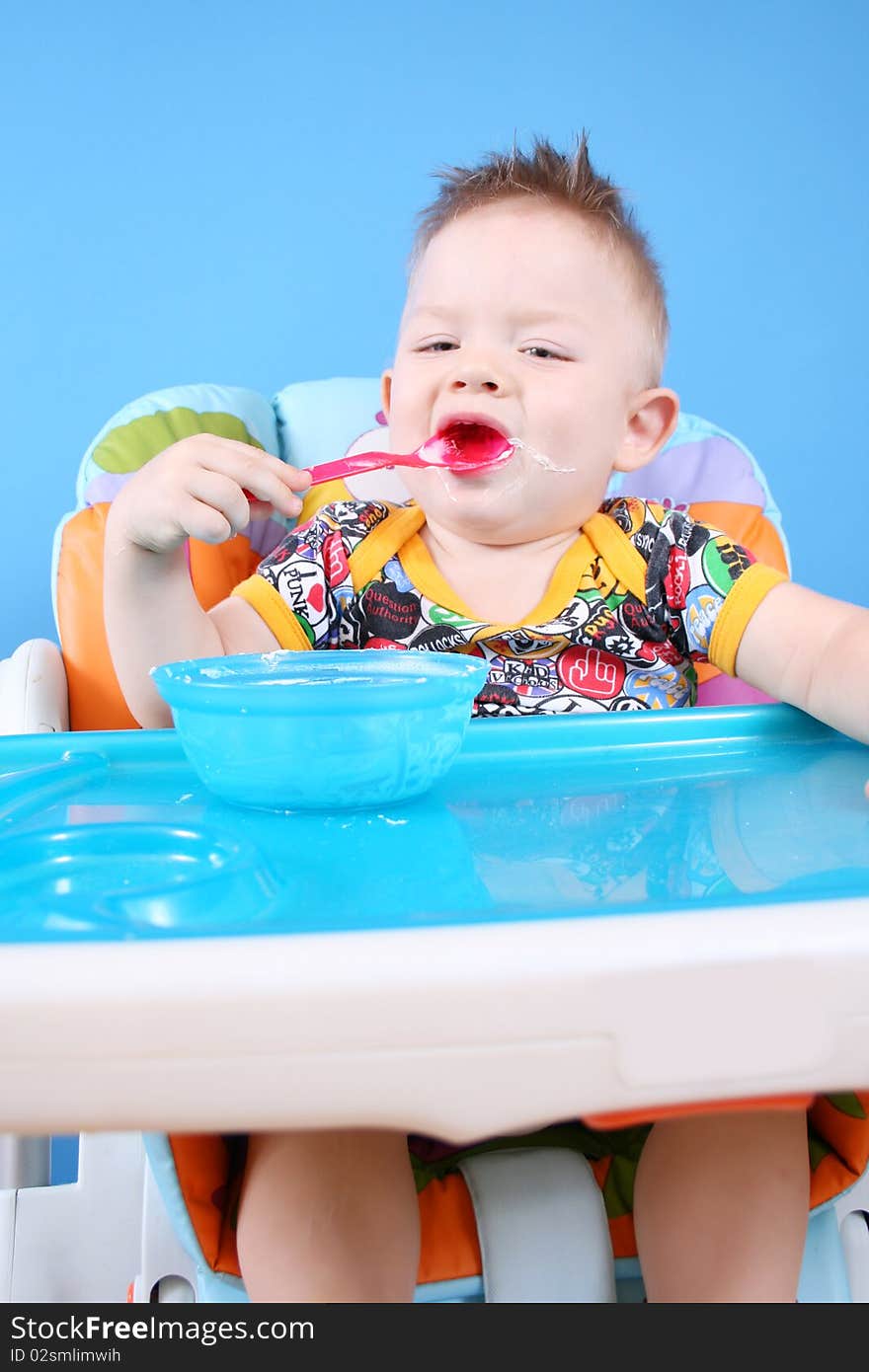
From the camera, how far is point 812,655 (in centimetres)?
78

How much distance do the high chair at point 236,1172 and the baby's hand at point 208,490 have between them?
0.54ft

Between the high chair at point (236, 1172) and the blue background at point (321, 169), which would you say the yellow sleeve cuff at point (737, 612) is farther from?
the blue background at point (321, 169)

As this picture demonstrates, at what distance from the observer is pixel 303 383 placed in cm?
123

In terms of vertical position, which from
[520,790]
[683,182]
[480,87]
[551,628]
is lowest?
[520,790]

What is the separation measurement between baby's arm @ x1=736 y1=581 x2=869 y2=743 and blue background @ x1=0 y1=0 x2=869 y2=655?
3.30 feet

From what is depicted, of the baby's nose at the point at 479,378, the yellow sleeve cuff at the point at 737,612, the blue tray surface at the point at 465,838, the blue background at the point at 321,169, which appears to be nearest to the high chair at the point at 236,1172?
the blue tray surface at the point at 465,838

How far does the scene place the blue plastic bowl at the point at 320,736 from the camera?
0.51 metres

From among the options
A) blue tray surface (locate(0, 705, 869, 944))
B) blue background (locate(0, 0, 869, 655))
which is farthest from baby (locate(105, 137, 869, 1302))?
blue background (locate(0, 0, 869, 655))

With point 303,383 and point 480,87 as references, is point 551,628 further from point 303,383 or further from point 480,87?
point 480,87

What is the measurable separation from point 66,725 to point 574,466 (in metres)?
0.47

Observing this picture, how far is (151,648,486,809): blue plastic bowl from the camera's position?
51 cm

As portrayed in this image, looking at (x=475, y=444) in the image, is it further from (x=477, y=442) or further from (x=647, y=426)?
(x=647, y=426)

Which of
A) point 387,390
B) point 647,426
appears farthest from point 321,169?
point 647,426
